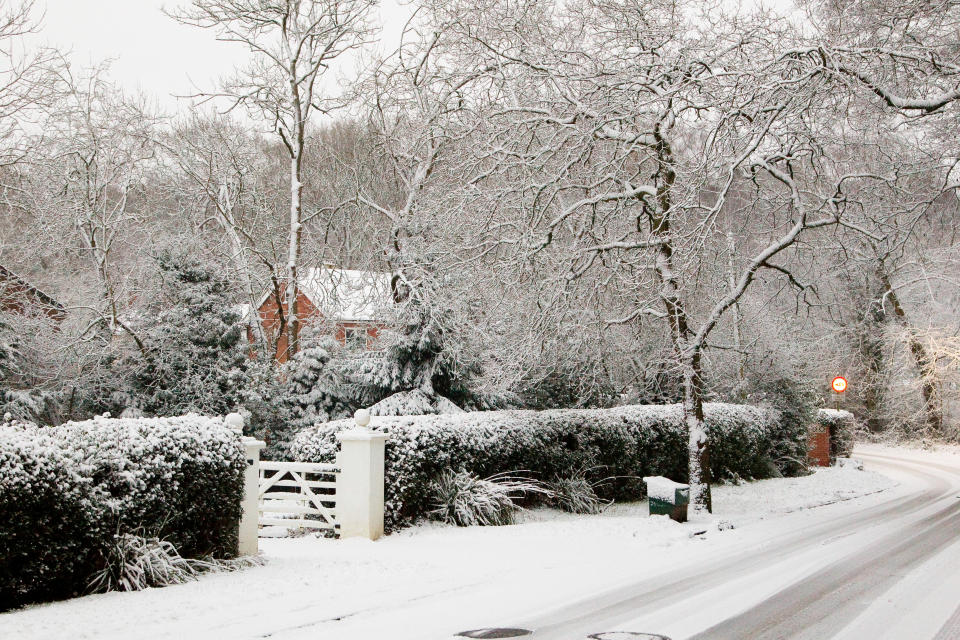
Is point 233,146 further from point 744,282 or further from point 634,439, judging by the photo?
point 744,282

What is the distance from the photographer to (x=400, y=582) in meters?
8.31

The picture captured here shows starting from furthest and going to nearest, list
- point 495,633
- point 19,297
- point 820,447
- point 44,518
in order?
1. point 820,447
2. point 19,297
3. point 44,518
4. point 495,633

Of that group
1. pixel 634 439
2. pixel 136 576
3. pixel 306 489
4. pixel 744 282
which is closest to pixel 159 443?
pixel 136 576

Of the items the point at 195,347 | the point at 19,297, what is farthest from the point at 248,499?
the point at 19,297

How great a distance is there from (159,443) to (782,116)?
324 inches

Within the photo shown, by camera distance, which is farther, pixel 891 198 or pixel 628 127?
pixel 628 127

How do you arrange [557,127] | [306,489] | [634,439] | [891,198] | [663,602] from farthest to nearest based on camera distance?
[634,439]
[557,127]
[891,198]
[306,489]
[663,602]

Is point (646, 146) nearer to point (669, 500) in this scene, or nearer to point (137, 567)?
point (669, 500)

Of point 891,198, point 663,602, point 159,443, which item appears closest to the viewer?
point 663,602

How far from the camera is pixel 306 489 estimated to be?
467 inches

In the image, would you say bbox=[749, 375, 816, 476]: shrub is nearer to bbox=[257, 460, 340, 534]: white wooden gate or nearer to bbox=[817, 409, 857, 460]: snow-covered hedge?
bbox=[817, 409, 857, 460]: snow-covered hedge

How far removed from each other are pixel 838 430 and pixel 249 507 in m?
24.7

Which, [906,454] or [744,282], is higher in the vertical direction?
[744,282]

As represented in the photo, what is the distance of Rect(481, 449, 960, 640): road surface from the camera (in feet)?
20.9
